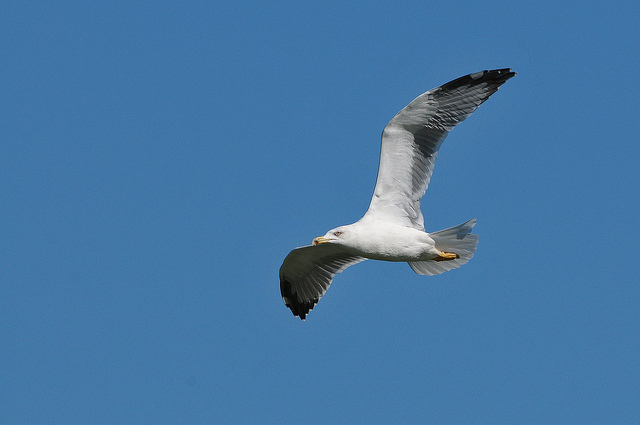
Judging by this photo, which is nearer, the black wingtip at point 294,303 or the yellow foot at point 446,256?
the yellow foot at point 446,256

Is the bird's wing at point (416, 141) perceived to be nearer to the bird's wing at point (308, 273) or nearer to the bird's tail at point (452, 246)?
the bird's tail at point (452, 246)

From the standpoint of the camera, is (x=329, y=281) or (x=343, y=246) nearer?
(x=343, y=246)

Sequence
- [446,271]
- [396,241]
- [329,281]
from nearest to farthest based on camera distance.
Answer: [396,241]
[446,271]
[329,281]

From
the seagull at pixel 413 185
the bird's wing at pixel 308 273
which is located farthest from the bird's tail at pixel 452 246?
the bird's wing at pixel 308 273

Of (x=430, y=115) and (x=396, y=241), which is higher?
(x=430, y=115)

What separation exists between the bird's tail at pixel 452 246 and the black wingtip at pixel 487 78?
1.85 meters

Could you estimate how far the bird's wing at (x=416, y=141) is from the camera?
41.7 ft

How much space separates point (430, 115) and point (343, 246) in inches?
83.1

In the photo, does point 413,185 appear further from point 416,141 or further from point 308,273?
point 308,273

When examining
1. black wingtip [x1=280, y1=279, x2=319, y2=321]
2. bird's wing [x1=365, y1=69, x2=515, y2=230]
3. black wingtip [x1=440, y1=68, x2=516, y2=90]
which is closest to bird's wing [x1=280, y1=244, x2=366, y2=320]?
black wingtip [x1=280, y1=279, x2=319, y2=321]

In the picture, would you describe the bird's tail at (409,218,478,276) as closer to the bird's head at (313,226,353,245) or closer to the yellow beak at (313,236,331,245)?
the bird's head at (313,226,353,245)

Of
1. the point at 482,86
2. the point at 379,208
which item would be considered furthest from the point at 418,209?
the point at 482,86

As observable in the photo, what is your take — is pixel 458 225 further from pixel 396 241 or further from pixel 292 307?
pixel 292 307

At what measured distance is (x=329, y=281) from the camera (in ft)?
48.2
